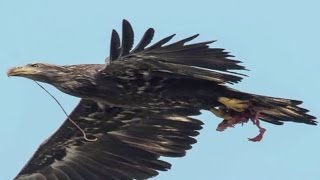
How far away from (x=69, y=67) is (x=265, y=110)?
10.9 ft

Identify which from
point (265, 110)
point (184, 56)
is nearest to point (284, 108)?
point (265, 110)

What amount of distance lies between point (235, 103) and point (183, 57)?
A: 1.52 m

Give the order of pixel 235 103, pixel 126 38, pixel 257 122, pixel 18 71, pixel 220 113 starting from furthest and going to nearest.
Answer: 1. pixel 220 113
2. pixel 257 122
3. pixel 235 103
4. pixel 18 71
5. pixel 126 38

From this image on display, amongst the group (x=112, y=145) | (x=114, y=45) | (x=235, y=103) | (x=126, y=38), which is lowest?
(x=112, y=145)

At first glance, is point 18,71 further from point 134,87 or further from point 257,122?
point 257,122

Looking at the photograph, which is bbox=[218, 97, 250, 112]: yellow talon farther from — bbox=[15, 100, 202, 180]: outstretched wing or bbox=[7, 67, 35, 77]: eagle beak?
bbox=[7, 67, 35, 77]: eagle beak

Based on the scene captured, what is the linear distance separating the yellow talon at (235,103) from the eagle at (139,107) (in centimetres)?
2

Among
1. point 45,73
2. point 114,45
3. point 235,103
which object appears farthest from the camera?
point 235,103

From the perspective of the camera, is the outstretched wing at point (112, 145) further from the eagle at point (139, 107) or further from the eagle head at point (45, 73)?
the eagle head at point (45, 73)

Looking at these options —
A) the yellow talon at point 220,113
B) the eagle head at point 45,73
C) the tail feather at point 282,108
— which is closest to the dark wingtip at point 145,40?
the eagle head at point 45,73

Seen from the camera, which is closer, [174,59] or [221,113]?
[174,59]

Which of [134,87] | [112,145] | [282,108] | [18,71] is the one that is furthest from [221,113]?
[18,71]

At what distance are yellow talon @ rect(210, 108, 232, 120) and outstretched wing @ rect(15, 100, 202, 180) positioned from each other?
52 cm

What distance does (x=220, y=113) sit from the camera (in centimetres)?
1906
